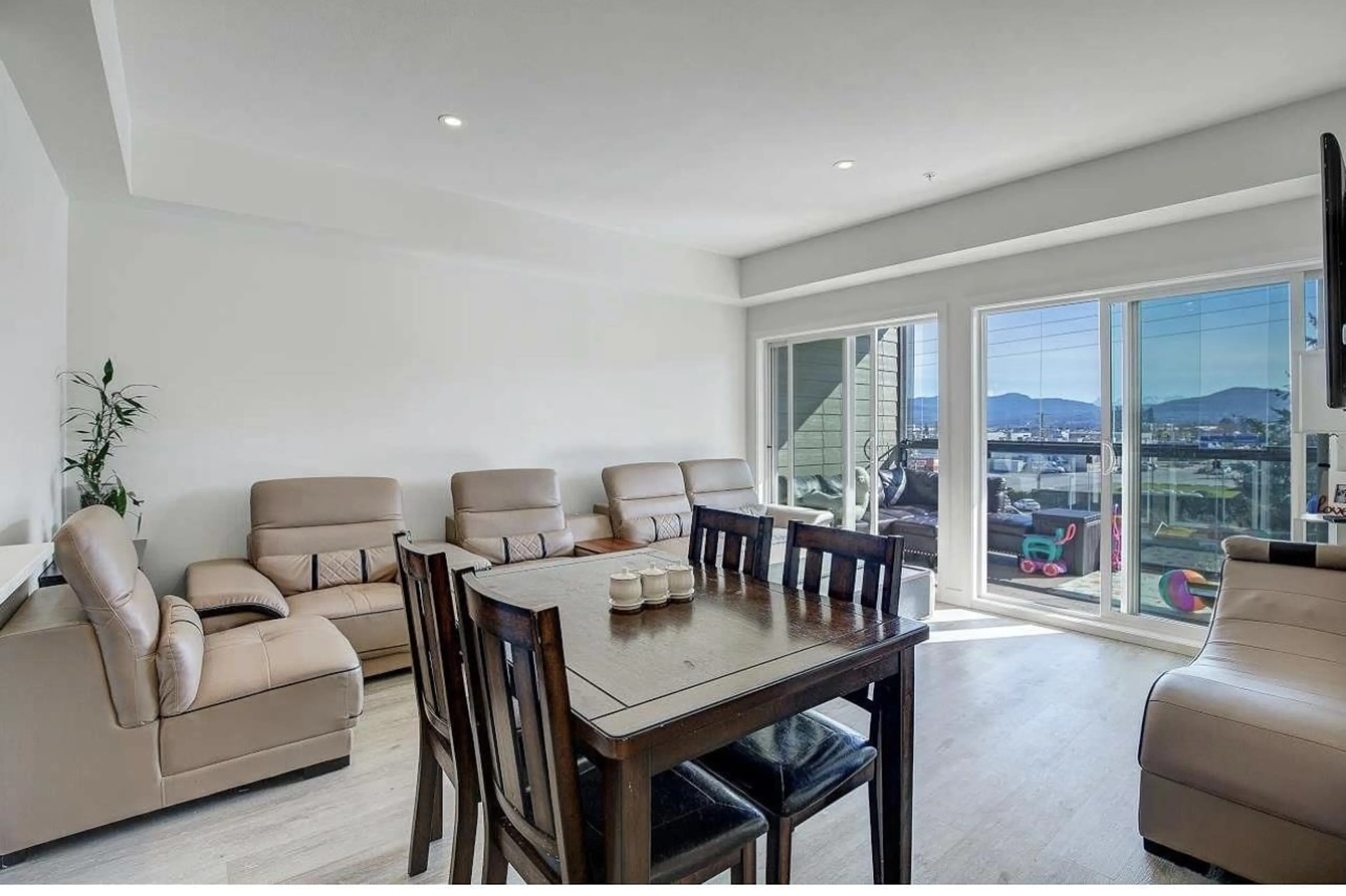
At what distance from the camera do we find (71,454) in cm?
331

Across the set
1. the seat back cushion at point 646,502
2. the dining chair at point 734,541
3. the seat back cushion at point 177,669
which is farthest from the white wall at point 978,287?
the seat back cushion at point 177,669

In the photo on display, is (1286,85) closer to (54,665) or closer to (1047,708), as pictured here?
(1047,708)

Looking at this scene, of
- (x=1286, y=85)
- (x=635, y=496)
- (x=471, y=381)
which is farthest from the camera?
(x=635, y=496)

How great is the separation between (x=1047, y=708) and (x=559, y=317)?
393 cm

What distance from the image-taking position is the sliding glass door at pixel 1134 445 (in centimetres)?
352

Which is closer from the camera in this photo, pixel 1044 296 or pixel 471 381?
pixel 1044 296

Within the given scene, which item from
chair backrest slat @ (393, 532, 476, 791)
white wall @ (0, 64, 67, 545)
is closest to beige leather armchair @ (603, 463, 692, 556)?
chair backrest slat @ (393, 532, 476, 791)

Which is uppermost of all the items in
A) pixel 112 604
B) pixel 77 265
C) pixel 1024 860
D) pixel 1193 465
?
pixel 77 265

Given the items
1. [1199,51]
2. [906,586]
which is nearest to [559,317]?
[906,586]

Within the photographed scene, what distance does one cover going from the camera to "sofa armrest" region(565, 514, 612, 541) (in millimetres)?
4605

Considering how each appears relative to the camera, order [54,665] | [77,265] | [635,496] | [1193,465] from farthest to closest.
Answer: [635,496], [1193,465], [77,265], [54,665]

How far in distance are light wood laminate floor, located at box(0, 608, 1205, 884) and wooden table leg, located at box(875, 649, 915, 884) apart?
0.27 m

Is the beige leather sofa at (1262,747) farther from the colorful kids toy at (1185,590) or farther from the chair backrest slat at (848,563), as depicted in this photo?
the colorful kids toy at (1185,590)

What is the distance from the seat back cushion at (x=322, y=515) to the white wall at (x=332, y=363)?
32 centimetres
